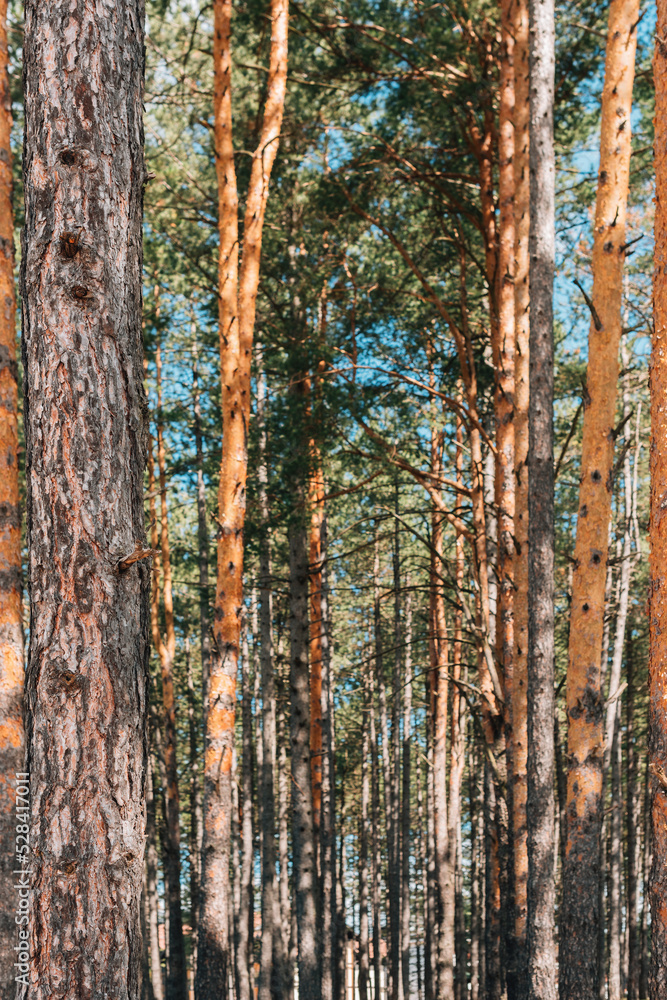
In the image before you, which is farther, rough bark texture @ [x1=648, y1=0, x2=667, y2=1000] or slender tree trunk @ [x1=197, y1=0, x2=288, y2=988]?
Answer: slender tree trunk @ [x1=197, y1=0, x2=288, y2=988]

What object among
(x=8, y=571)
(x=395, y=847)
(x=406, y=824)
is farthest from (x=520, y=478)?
(x=395, y=847)

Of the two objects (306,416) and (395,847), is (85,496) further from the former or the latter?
(395,847)

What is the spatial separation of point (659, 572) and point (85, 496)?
104 inches

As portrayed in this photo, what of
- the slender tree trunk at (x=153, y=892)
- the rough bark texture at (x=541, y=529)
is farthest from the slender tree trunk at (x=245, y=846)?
the rough bark texture at (x=541, y=529)

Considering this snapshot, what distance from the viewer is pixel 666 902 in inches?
137

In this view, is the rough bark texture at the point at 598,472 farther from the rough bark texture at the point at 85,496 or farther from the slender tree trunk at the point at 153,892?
the slender tree trunk at the point at 153,892

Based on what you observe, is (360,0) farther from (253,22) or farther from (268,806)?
(268,806)

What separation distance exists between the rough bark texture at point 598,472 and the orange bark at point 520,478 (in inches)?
57.8

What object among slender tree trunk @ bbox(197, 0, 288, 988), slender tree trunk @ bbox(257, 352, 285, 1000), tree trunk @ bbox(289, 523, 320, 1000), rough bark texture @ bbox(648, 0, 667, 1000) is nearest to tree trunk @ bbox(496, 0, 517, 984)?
slender tree trunk @ bbox(197, 0, 288, 988)

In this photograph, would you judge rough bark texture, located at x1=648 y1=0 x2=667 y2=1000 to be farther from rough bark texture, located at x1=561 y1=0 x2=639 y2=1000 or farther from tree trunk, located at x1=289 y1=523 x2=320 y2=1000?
tree trunk, located at x1=289 y1=523 x2=320 y2=1000

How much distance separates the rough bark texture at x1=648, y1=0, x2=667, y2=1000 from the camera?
3.51m

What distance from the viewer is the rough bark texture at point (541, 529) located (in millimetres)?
5523

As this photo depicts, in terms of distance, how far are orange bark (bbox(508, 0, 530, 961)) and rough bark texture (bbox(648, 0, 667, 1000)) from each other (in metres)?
3.00

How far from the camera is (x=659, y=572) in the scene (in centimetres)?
385
